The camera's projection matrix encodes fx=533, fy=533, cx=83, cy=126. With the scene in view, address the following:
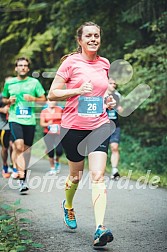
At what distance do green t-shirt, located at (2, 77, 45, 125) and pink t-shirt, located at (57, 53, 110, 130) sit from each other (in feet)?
11.0

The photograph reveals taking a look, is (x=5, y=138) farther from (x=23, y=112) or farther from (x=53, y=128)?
(x=23, y=112)

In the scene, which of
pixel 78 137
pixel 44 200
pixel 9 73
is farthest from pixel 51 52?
pixel 78 137

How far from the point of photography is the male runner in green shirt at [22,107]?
8.48 meters

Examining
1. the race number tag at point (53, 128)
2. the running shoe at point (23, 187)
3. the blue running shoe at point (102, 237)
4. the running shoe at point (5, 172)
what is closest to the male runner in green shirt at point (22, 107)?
the running shoe at point (23, 187)

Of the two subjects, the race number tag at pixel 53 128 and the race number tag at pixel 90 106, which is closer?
the race number tag at pixel 90 106

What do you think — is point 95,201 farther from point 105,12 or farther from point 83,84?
point 105,12

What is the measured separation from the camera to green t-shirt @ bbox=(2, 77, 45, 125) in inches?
337

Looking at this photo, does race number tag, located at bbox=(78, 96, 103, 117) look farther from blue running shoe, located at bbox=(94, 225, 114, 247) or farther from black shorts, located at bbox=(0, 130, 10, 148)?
black shorts, located at bbox=(0, 130, 10, 148)

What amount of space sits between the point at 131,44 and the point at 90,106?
24.7ft

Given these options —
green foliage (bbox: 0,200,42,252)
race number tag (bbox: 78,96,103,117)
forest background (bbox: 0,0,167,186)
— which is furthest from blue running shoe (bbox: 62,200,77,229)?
forest background (bbox: 0,0,167,186)

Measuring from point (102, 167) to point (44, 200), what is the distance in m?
2.58

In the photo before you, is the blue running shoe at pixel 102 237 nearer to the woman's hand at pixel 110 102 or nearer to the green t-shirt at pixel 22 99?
the woman's hand at pixel 110 102

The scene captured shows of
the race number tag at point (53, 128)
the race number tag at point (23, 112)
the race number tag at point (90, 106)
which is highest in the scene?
the race number tag at point (90, 106)

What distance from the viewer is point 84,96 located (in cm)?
518
